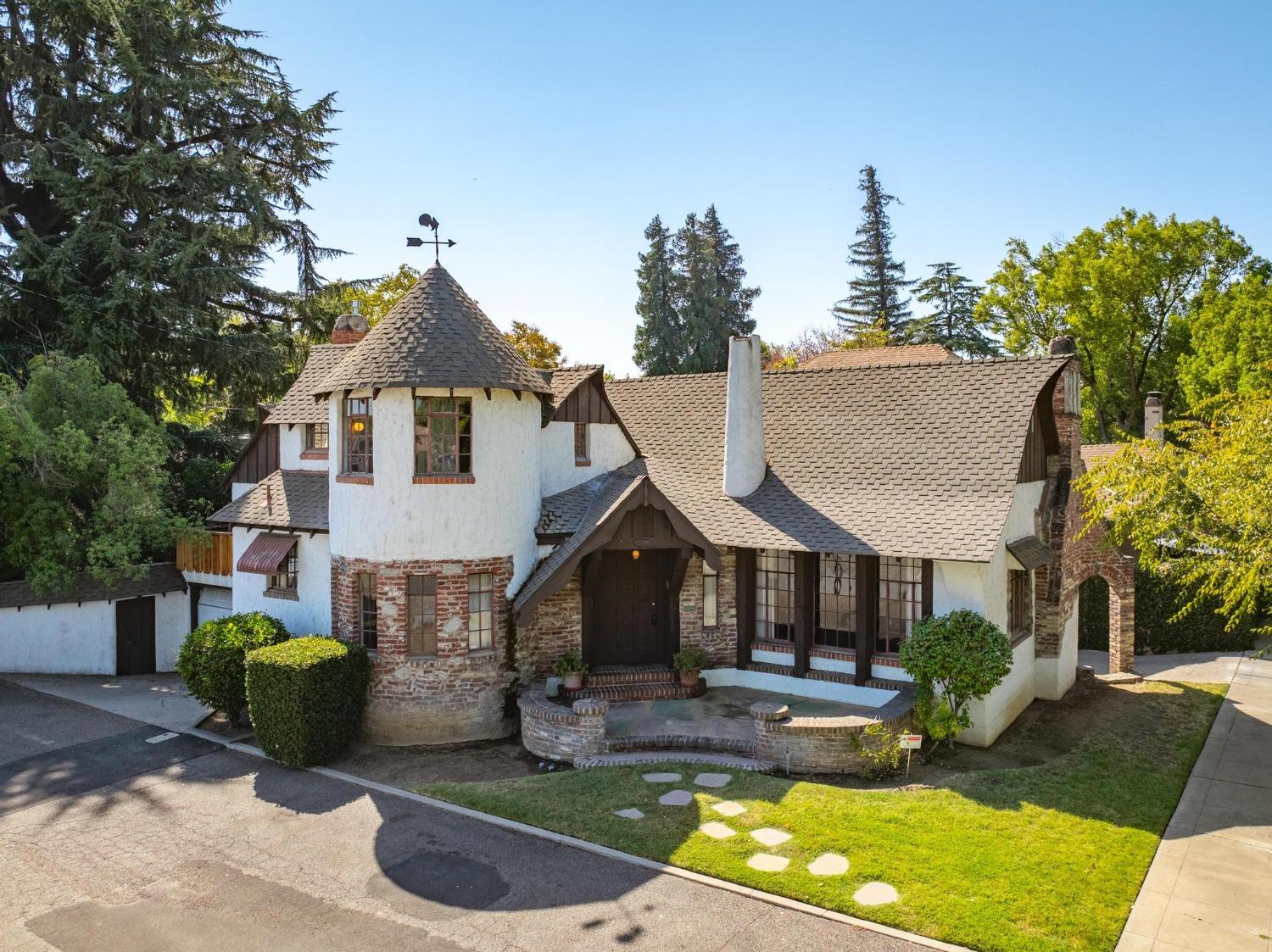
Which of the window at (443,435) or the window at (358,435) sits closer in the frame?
the window at (443,435)

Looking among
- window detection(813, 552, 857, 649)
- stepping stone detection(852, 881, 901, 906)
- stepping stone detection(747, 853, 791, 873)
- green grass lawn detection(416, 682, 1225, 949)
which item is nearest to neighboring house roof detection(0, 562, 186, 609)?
green grass lawn detection(416, 682, 1225, 949)

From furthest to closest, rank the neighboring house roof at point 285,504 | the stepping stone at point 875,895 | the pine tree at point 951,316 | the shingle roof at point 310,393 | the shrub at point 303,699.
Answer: the pine tree at point 951,316
the shingle roof at point 310,393
the neighboring house roof at point 285,504
the shrub at point 303,699
the stepping stone at point 875,895

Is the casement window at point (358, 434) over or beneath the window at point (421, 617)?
over

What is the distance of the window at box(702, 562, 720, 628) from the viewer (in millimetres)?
17078

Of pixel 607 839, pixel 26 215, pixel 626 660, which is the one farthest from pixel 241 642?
pixel 26 215

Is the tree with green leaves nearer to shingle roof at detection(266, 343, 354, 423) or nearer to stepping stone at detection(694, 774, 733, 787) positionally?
shingle roof at detection(266, 343, 354, 423)

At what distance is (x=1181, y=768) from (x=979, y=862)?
240 inches

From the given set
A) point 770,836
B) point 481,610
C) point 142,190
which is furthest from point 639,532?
point 142,190

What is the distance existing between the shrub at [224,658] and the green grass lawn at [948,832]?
5.33 metres

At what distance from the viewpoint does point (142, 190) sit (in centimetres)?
2505

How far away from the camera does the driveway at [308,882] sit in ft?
28.6

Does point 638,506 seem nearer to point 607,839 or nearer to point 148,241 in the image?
point 607,839

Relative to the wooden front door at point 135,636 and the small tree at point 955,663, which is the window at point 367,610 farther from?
the small tree at point 955,663

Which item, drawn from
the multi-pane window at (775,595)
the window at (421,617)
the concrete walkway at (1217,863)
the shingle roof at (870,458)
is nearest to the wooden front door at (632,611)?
the shingle roof at (870,458)
